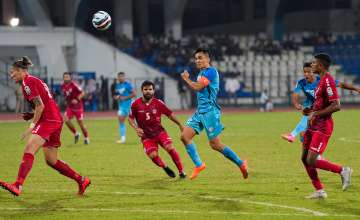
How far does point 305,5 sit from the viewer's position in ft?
193

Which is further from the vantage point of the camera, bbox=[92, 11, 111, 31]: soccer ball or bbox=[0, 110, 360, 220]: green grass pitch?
bbox=[92, 11, 111, 31]: soccer ball

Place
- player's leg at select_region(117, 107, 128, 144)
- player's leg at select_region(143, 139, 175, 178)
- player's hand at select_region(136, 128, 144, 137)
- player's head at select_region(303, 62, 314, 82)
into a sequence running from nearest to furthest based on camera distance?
player's hand at select_region(136, 128, 144, 137), player's leg at select_region(143, 139, 175, 178), player's head at select_region(303, 62, 314, 82), player's leg at select_region(117, 107, 128, 144)

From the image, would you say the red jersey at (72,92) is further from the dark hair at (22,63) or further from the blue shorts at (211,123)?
the dark hair at (22,63)

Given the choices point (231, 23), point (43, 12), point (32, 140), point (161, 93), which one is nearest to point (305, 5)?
point (231, 23)

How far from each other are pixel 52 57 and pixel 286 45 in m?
15.4

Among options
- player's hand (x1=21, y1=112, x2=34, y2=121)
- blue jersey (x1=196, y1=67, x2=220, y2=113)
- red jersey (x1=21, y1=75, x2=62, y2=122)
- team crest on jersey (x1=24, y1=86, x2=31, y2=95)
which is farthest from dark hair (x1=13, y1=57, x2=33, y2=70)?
blue jersey (x1=196, y1=67, x2=220, y2=113)

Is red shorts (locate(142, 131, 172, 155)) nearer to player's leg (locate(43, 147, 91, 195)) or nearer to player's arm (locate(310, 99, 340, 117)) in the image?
player's leg (locate(43, 147, 91, 195))

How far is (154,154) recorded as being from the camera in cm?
1497

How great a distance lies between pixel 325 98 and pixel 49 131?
13.1 feet

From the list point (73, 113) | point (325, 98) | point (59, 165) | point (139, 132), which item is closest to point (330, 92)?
point (325, 98)

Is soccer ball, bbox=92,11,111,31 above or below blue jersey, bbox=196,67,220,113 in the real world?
above

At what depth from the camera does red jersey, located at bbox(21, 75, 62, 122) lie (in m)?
12.0

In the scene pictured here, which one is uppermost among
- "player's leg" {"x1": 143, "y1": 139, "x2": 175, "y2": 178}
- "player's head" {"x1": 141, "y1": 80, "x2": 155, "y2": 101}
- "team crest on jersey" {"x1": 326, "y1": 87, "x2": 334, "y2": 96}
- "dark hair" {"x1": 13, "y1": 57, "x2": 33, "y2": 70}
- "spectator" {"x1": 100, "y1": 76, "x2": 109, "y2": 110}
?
"dark hair" {"x1": 13, "y1": 57, "x2": 33, "y2": 70}

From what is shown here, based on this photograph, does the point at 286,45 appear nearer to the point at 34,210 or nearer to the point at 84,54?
the point at 84,54
